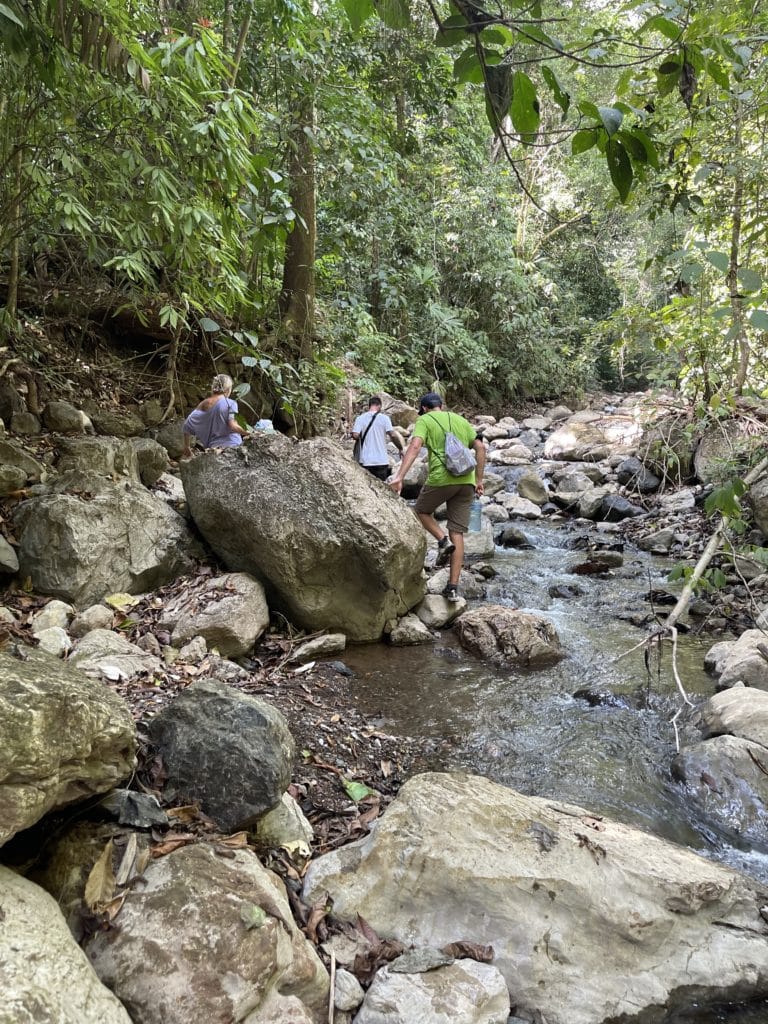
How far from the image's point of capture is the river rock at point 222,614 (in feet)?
15.5

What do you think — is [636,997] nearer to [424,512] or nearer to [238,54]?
[424,512]

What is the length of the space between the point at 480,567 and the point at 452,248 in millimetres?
12598

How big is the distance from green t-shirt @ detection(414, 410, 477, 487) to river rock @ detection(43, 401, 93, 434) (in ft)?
11.4

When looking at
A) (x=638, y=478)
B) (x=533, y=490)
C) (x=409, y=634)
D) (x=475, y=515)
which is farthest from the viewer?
(x=533, y=490)

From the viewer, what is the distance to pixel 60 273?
757 centimetres

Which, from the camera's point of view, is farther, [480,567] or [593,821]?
[480,567]

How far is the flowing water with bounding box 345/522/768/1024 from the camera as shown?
3586 mm

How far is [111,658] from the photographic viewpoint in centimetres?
392

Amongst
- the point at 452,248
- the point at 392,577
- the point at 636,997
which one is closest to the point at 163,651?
the point at 392,577

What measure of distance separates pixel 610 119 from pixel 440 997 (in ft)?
8.62

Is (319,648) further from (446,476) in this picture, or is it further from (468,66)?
(468,66)

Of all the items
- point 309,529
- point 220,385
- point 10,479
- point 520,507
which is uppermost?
point 220,385

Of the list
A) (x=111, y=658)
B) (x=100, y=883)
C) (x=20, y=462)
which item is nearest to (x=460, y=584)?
(x=111, y=658)

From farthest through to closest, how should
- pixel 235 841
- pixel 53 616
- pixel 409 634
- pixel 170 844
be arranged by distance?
pixel 409 634 → pixel 53 616 → pixel 235 841 → pixel 170 844
